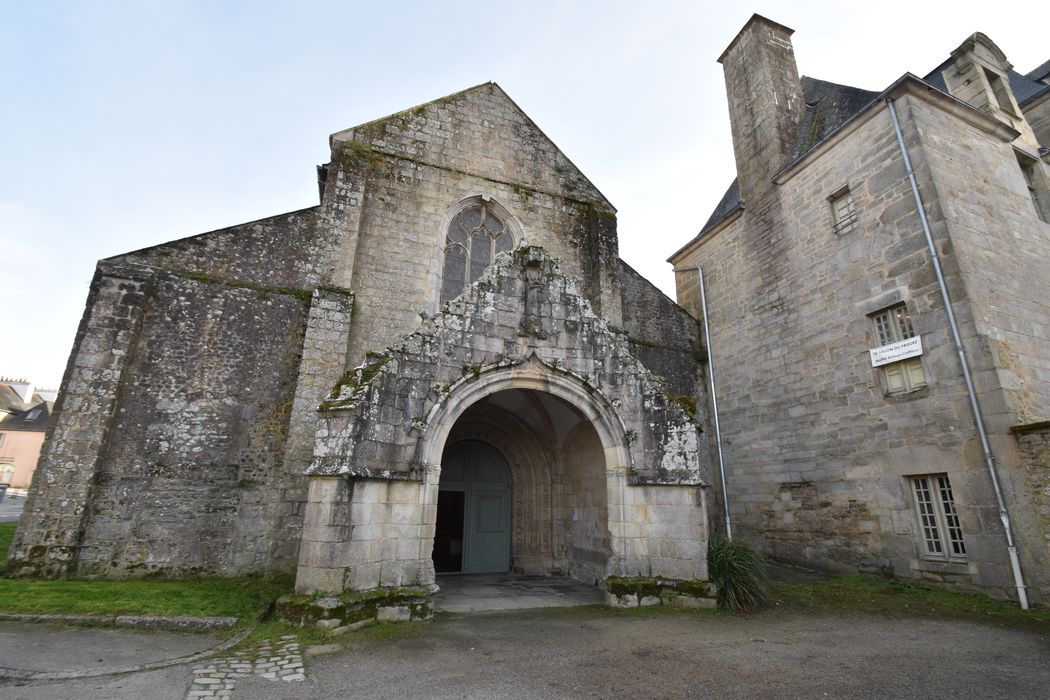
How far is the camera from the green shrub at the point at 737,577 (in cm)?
675

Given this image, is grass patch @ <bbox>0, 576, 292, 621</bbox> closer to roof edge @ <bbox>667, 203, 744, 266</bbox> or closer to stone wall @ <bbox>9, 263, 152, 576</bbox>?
stone wall @ <bbox>9, 263, 152, 576</bbox>

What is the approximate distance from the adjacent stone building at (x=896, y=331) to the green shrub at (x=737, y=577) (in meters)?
3.21

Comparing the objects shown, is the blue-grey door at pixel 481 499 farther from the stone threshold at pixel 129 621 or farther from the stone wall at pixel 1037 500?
the stone wall at pixel 1037 500

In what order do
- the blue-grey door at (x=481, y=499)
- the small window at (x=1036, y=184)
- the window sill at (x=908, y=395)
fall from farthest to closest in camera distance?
1. the small window at (x=1036, y=184)
2. the blue-grey door at (x=481, y=499)
3. the window sill at (x=908, y=395)

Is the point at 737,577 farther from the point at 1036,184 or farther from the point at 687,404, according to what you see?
the point at 1036,184

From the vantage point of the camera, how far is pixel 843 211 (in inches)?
406

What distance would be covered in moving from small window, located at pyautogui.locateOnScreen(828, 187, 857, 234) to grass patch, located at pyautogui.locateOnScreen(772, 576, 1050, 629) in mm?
6400

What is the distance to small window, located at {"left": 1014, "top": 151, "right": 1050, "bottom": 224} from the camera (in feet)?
33.3

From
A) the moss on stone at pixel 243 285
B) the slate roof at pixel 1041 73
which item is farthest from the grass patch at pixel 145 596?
the slate roof at pixel 1041 73

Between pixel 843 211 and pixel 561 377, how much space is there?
7.43m

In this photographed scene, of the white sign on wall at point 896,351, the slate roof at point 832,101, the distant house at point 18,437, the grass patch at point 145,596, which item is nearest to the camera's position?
the grass patch at point 145,596

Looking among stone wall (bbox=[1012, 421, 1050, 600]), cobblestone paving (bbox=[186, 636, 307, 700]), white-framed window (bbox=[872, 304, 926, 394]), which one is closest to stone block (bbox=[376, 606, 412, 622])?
cobblestone paving (bbox=[186, 636, 307, 700])

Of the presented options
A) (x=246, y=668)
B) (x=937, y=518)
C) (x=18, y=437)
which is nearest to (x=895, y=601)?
(x=937, y=518)

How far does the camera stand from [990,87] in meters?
10.4
